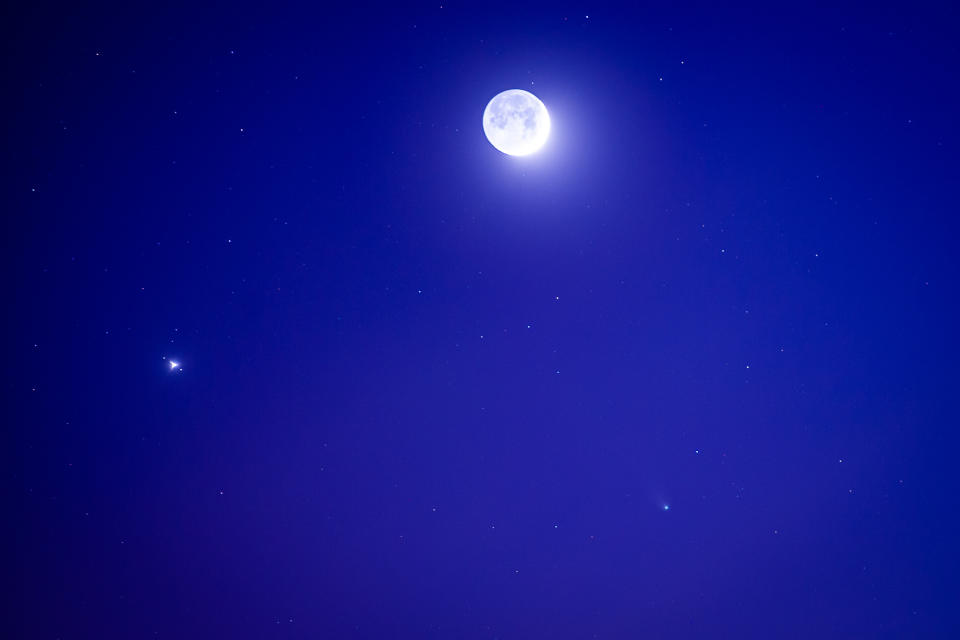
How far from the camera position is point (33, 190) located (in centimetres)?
414

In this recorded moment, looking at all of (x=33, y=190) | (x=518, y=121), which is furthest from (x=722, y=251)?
(x=33, y=190)

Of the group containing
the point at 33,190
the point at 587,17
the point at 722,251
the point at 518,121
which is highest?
the point at 33,190

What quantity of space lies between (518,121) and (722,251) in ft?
6.43

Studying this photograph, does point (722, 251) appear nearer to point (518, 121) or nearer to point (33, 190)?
point (518, 121)

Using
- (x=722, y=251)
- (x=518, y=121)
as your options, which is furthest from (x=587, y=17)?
(x=722, y=251)

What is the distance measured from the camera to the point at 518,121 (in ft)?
13.1

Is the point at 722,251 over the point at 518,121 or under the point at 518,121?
under

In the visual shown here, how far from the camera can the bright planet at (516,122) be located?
391cm

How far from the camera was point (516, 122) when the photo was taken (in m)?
4.00

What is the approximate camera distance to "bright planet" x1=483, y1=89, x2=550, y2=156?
3908mm

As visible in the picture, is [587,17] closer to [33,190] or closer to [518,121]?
[518,121]

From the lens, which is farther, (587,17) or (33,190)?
(33,190)

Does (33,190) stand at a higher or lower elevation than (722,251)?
higher

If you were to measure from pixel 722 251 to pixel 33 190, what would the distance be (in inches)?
216
